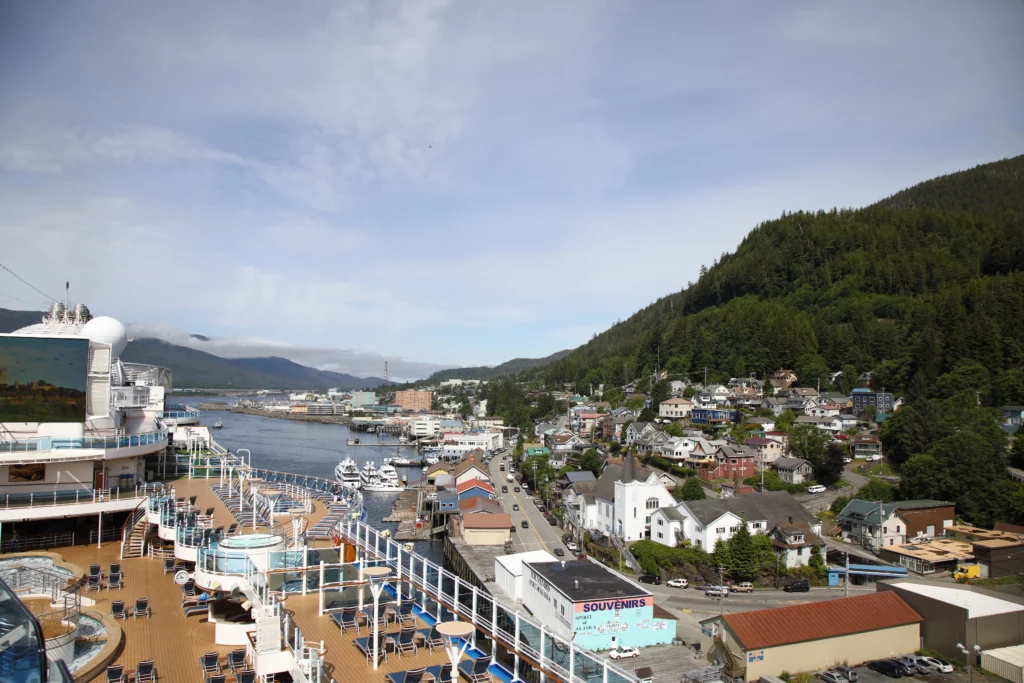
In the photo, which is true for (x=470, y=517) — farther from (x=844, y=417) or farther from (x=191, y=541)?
(x=844, y=417)

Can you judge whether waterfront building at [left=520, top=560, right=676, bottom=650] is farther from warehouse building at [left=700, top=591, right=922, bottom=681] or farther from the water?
the water

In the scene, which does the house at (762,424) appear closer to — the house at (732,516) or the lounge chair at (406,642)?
the house at (732,516)

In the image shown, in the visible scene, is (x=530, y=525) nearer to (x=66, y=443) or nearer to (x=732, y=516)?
(x=732, y=516)

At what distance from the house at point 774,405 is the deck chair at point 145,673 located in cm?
4696

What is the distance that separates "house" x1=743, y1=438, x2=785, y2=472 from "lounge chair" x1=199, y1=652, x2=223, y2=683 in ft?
116

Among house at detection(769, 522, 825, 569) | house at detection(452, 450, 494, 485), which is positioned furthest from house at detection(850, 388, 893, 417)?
house at detection(452, 450, 494, 485)

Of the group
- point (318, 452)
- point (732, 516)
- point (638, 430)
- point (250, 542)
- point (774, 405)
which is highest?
point (250, 542)

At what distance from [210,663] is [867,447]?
40.8 metres

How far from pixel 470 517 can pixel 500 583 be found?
6.85 metres

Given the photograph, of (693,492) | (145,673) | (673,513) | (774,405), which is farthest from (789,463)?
(145,673)

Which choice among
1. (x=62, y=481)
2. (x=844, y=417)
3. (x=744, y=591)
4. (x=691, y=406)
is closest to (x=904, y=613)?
(x=744, y=591)

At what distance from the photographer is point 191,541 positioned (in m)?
9.91

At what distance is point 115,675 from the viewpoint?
271 inches

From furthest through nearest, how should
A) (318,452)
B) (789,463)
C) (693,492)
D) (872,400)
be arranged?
(318,452) < (872,400) < (789,463) < (693,492)
